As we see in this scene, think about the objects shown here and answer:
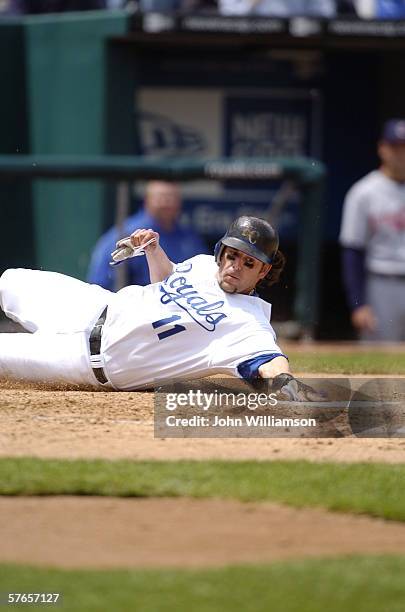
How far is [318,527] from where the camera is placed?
13.7 feet

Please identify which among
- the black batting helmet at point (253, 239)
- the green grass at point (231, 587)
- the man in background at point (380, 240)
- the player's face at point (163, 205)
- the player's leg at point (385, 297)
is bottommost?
the player's leg at point (385, 297)

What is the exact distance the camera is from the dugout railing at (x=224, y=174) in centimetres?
1012

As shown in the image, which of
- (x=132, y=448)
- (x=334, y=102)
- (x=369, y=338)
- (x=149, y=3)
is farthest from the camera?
(x=334, y=102)

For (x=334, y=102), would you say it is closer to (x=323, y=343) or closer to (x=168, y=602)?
(x=323, y=343)

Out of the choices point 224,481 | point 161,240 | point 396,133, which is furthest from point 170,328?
point 396,133

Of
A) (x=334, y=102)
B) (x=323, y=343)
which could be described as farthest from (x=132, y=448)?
(x=334, y=102)

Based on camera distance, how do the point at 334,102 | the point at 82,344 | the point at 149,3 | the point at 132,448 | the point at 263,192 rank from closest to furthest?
the point at 132,448
the point at 82,344
the point at 149,3
the point at 263,192
the point at 334,102

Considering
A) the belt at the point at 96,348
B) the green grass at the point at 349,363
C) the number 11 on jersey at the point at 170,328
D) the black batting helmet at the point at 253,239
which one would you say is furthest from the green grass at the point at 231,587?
the green grass at the point at 349,363

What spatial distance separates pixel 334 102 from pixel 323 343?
2874 mm

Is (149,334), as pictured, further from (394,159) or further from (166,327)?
(394,159)

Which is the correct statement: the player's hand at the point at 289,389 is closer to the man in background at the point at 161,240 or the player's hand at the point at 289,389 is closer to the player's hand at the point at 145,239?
the player's hand at the point at 145,239

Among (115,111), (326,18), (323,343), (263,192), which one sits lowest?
(323,343)

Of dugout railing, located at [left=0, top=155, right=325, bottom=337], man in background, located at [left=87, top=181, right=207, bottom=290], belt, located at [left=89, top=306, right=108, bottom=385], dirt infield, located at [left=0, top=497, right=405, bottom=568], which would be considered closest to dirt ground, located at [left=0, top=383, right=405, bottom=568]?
dirt infield, located at [left=0, top=497, right=405, bottom=568]

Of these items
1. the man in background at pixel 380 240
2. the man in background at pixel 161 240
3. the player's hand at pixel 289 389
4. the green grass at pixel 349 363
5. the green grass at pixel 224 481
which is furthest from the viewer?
the man in background at pixel 380 240
